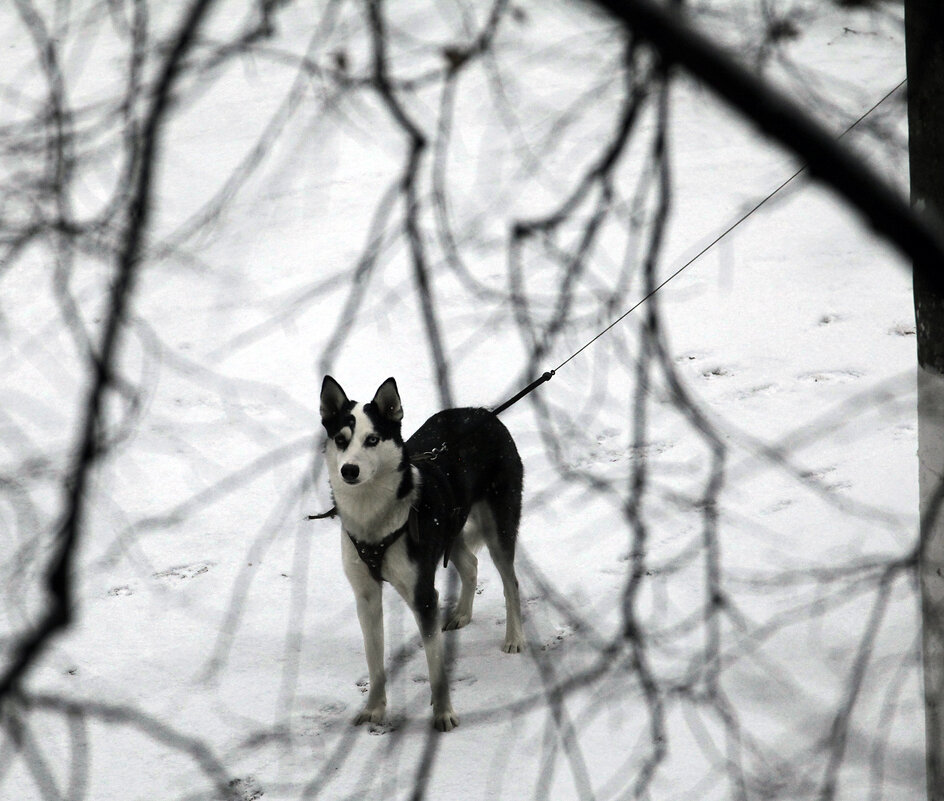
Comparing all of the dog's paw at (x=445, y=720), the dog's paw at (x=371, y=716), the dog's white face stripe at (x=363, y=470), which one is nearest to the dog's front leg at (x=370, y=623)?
the dog's paw at (x=371, y=716)

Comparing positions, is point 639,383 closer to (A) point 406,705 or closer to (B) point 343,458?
(B) point 343,458

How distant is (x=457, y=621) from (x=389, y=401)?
1412mm

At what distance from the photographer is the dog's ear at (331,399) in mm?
3986

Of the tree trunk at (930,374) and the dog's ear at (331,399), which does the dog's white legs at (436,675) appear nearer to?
the dog's ear at (331,399)

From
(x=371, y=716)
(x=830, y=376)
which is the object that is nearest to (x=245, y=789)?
(x=371, y=716)

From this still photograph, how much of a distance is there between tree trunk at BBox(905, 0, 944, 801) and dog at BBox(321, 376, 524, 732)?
1686 millimetres

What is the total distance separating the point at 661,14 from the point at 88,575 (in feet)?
18.1

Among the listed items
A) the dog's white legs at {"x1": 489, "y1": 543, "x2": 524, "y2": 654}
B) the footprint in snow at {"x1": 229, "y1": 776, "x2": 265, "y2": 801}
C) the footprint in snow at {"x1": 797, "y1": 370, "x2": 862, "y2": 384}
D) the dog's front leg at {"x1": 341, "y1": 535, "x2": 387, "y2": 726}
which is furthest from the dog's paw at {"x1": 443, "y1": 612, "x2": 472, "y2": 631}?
the footprint in snow at {"x1": 797, "y1": 370, "x2": 862, "y2": 384}

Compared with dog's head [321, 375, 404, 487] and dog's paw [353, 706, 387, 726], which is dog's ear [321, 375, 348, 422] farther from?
dog's paw [353, 706, 387, 726]

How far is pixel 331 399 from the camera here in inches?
158

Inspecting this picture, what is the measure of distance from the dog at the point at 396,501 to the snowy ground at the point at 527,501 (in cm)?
25

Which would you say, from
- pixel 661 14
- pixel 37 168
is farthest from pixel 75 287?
pixel 661 14

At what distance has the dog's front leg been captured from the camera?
4227 mm

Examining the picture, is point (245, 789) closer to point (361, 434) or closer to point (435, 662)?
point (435, 662)
